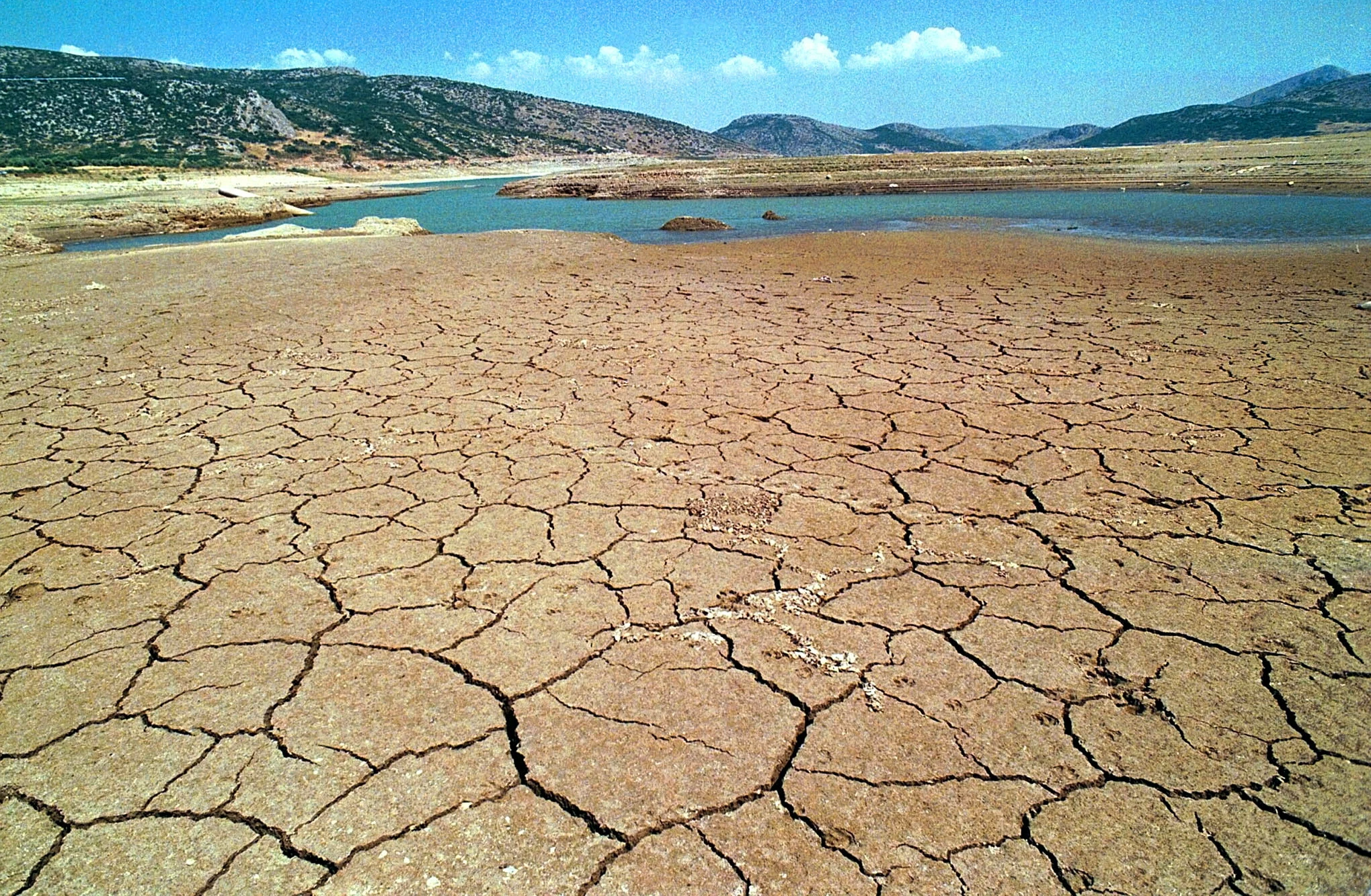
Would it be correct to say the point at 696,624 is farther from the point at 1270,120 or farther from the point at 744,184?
the point at 1270,120

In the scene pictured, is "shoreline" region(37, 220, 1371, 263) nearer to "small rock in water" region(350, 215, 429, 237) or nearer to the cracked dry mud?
"small rock in water" region(350, 215, 429, 237)

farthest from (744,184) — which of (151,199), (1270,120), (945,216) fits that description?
(1270,120)

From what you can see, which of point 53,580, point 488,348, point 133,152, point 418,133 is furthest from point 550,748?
point 418,133

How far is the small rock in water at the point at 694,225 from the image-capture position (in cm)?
1291

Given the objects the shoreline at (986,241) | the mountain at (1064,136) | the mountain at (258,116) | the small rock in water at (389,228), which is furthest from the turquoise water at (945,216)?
the mountain at (1064,136)

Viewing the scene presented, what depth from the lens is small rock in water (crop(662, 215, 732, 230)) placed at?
1291cm

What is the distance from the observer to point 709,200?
68.0 feet

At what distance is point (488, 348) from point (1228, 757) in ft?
14.8

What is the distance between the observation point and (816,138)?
15012cm

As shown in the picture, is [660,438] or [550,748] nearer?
[550,748]

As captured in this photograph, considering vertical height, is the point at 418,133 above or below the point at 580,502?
above

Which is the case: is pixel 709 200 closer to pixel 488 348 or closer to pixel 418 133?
pixel 488 348

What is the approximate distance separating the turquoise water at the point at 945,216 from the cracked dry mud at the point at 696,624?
7.96 meters

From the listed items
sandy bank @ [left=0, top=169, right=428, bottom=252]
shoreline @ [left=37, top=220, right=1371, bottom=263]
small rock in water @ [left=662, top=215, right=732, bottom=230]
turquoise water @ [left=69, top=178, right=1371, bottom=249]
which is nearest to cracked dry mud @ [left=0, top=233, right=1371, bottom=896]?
shoreline @ [left=37, top=220, right=1371, bottom=263]
